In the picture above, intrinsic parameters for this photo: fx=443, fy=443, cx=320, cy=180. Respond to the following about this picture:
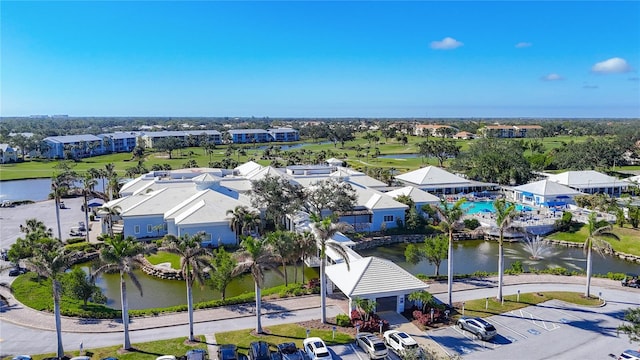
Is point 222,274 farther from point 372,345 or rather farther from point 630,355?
point 630,355

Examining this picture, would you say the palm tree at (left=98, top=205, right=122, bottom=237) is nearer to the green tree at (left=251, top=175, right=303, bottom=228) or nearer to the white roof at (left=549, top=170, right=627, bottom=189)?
the green tree at (left=251, top=175, right=303, bottom=228)

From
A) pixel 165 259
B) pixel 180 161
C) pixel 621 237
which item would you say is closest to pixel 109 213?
pixel 165 259

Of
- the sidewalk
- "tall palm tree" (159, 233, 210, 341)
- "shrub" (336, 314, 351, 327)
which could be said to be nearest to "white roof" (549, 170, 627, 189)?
the sidewalk

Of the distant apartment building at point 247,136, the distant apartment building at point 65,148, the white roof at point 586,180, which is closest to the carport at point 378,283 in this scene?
the white roof at point 586,180

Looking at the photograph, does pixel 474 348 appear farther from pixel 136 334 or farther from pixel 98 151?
pixel 98 151

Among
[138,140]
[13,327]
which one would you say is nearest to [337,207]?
[13,327]

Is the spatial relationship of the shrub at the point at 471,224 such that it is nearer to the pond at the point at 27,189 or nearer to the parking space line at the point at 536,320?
the parking space line at the point at 536,320
